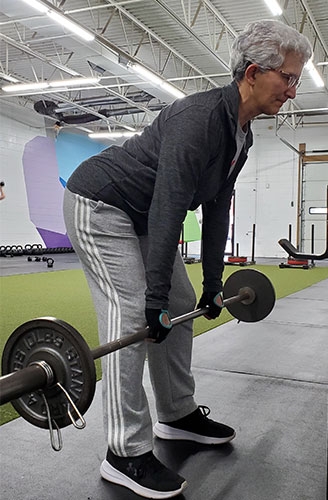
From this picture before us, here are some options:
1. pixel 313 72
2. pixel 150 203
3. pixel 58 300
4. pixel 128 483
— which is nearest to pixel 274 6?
pixel 313 72

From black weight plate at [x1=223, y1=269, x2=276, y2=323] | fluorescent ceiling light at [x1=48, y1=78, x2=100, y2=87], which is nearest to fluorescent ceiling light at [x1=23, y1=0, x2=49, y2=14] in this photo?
fluorescent ceiling light at [x1=48, y1=78, x2=100, y2=87]

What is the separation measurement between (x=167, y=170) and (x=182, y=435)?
905 mm

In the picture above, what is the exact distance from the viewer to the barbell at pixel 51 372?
939 millimetres

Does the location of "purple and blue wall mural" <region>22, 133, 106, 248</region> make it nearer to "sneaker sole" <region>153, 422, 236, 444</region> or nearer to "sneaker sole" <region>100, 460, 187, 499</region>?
"sneaker sole" <region>153, 422, 236, 444</region>

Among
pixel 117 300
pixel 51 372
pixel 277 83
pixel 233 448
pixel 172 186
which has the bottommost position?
pixel 233 448

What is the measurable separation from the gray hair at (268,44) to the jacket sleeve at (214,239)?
0.48 m

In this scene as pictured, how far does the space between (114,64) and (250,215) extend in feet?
23.3

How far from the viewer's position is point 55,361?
100 cm

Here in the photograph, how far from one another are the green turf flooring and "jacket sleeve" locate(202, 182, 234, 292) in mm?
302

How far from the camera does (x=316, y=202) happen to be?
41.9ft

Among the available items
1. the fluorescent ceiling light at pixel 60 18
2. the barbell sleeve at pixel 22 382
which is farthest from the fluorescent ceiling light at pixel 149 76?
the barbell sleeve at pixel 22 382

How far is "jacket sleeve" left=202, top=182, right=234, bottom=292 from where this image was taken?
1619mm

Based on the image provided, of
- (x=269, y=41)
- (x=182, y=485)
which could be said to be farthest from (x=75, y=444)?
(x=269, y=41)

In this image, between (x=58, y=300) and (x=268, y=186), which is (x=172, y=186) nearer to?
(x=58, y=300)
